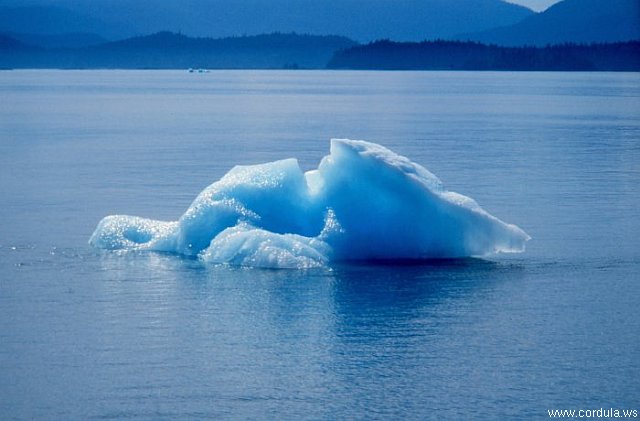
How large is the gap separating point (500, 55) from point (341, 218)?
572 ft

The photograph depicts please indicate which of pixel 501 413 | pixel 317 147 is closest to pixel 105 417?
pixel 501 413

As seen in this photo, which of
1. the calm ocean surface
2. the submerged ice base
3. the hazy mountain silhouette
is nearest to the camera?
the calm ocean surface

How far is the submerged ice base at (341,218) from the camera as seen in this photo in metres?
12.8

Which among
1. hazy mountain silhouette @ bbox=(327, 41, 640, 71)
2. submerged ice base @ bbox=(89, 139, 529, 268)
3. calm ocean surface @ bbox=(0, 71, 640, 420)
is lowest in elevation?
calm ocean surface @ bbox=(0, 71, 640, 420)

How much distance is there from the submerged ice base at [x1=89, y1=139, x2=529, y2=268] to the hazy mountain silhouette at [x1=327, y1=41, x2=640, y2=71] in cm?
16607

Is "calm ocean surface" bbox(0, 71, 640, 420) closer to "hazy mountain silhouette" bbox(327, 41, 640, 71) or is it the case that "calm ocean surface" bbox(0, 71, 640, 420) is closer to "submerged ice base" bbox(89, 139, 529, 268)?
"submerged ice base" bbox(89, 139, 529, 268)

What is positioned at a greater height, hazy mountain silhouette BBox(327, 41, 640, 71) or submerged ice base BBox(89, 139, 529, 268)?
hazy mountain silhouette BBox(327, 41, 640, 71)

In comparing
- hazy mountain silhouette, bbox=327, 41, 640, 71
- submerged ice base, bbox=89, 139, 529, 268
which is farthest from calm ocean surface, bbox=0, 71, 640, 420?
hazy mountain silhouette, bbox=327, 41, 640, 71

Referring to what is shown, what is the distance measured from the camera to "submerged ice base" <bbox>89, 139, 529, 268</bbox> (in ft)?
41.8

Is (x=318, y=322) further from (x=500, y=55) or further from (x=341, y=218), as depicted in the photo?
(x=500, y=55)

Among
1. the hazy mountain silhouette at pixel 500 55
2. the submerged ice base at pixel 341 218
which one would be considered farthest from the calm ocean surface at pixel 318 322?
the hazy mountain silhouette at pixel 500 55

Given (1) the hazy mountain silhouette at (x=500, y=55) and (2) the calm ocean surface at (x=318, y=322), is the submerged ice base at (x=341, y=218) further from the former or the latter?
(1) the hazy mountain silhouette at (x=500, y=55)

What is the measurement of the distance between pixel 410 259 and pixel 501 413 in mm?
5115

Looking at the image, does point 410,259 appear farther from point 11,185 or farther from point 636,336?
point 11,185
